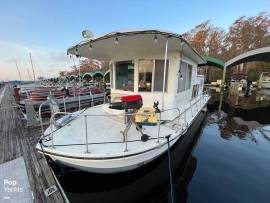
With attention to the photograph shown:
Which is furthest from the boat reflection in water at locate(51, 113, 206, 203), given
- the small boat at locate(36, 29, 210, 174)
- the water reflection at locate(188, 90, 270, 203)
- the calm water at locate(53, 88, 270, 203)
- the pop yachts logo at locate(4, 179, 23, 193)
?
the pop yachts logo at locate(4, 179, 23, 193)

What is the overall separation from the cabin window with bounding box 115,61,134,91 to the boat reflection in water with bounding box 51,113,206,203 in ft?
9.74

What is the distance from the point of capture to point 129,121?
374 centimetres

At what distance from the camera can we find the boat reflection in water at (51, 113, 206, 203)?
3.59m

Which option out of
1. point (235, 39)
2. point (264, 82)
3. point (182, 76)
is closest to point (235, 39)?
point (235, 39)

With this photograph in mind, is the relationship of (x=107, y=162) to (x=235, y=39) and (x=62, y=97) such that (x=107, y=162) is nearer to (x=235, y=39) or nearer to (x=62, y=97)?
(x=62, y=97)

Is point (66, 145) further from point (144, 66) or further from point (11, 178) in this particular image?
point (144, 66)

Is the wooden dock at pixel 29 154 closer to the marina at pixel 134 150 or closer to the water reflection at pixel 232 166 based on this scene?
the marina at pixel 134 150

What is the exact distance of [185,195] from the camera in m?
3.91

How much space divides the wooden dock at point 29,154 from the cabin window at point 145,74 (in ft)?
12.5

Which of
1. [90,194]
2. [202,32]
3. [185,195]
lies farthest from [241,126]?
[202,32]

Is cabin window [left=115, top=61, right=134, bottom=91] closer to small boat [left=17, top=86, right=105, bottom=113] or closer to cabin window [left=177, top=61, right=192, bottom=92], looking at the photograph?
cabin window [left=177, top=61, right=192, bottom=92]

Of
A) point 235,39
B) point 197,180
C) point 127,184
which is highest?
point 235,39

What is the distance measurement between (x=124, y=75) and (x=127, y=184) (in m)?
3.94

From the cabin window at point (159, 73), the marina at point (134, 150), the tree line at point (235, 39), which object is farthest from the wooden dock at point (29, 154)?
the tree line at point (235, 39)
